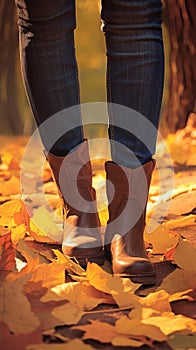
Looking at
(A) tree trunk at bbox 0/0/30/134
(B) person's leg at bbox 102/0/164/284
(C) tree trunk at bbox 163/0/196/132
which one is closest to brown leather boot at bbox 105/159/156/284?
(B) person's leg at bbox 102/0/164/284

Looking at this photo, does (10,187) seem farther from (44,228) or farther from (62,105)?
(62,105)

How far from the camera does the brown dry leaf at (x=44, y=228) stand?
2.08 m

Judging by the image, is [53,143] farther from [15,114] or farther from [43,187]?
[15,114]

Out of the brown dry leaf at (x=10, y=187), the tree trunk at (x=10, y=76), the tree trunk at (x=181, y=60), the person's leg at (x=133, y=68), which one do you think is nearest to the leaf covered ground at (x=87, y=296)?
the person's leg at (x=133, y=68)

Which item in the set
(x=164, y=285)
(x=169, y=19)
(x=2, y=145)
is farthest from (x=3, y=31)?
(x=164, y=285)

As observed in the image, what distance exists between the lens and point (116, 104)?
181 cm

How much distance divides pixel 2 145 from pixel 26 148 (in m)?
0.24

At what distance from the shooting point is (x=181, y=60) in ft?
12.0

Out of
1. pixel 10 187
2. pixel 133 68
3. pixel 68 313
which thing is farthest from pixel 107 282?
pixel 10 187

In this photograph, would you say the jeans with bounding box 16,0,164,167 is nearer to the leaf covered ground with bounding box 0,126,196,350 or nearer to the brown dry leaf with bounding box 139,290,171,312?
the leaf covered ground with bounding box 0,126,196,350

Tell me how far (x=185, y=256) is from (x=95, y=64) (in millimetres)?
4434

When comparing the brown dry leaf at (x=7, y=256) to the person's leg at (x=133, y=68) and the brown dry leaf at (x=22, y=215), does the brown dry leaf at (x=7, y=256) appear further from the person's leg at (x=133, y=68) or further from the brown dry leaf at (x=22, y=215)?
the brown dry leaf at (x=22, y=215)

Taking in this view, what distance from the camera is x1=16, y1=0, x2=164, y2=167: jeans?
1753 millimetres

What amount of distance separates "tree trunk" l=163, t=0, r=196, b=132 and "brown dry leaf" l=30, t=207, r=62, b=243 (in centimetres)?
166
